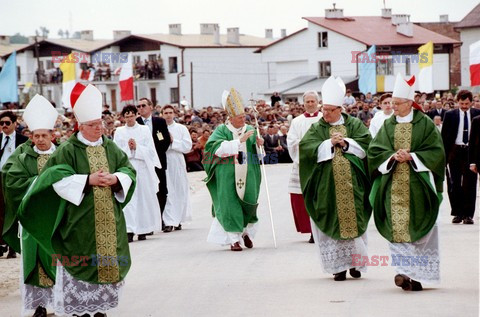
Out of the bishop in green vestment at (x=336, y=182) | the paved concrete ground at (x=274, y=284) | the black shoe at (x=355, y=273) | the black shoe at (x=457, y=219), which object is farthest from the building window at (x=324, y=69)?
the black shoe at (x=355, y=273)

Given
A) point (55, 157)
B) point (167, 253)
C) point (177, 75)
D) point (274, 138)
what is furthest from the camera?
point (177, 75)

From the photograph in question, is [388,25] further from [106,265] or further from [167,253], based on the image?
[106,265]

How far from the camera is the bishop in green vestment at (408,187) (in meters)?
10.8

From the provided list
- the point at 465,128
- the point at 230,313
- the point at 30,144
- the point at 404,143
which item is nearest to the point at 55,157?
the point at 30,144

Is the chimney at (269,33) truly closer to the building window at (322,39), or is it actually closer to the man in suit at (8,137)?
the building window at (322,39)

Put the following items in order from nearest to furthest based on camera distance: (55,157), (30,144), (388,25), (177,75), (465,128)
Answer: (55,157) → (30,144) → (465,128) → (388,25) → (177,75)

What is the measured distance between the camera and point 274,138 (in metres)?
33.5

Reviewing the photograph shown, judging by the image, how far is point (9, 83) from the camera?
3306 cm

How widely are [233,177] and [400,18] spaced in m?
60.4

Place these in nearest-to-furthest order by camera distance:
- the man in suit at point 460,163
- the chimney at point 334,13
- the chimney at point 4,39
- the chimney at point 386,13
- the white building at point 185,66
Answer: the man in suit at point 460,163 < the chimney at point 334,13 < the chimney at point 386,13 < the white building at point 185,66 < the chimney at point 4,39

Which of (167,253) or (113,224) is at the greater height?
(113,224)

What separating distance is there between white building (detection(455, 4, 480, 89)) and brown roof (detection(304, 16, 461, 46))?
807cm

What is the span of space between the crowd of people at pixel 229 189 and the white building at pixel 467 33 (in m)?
69.1

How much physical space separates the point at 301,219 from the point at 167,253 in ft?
6.71
